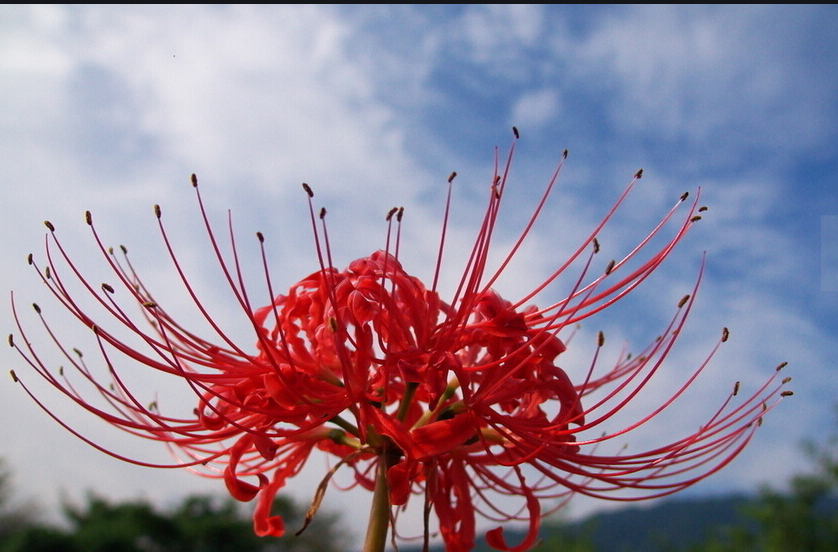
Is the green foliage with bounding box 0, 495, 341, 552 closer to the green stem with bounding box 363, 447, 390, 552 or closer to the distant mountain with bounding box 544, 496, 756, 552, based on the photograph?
the green stem with bounding box 363, 447, 390, 552

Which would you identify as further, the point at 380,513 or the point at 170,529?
the point at 170,529

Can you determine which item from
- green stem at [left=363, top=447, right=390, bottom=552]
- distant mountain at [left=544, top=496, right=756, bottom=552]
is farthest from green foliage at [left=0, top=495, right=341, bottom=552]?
A: distant mountain at [left=544, top=496, right=756, bottom=552]

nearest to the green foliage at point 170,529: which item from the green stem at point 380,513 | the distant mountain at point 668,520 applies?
the green stem at point 380,513

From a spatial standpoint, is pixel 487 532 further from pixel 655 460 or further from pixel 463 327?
pixel 463 327

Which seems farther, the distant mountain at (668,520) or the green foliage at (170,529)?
the distant mountain at (668,520)

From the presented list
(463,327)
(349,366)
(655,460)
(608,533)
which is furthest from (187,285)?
(608,533)

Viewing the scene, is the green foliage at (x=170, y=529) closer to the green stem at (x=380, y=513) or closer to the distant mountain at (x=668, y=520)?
the green stem at (x=380, y=513)

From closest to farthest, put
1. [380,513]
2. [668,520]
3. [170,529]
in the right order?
[380,513] < [170,529] < [668,520]

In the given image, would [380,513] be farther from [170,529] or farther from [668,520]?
[668,520]

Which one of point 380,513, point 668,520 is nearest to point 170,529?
point 380,513
